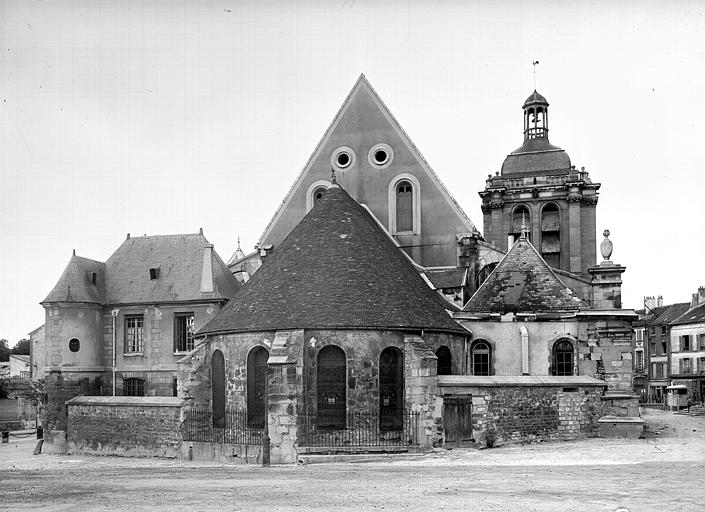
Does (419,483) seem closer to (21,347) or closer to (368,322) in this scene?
(368,322)

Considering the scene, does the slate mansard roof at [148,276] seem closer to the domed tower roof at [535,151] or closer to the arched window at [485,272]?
the arched window at [485,272]

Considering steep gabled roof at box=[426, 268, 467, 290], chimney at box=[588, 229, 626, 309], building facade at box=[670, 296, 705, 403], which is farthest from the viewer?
building facade at box=[670, 296, 705, 403]

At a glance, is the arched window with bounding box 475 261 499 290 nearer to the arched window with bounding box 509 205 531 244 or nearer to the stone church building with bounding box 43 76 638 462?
the stone church building with bounding box 43 76 638 462

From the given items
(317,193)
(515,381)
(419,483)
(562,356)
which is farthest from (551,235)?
(419,483)

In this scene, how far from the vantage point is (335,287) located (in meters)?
29.8

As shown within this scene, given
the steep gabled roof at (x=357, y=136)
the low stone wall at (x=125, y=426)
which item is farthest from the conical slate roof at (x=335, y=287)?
the steep gabled roof at (x=357, y=136)

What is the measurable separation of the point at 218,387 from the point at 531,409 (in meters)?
10.4

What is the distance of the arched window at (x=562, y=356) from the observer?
33.9 metres

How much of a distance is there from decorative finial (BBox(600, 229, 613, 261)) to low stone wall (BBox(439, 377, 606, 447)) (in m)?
8.18

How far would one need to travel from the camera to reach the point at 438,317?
102ft

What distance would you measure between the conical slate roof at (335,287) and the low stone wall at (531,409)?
290 cm

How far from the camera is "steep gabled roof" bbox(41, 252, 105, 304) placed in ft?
134

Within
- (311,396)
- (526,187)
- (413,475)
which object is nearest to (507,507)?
(413,475)

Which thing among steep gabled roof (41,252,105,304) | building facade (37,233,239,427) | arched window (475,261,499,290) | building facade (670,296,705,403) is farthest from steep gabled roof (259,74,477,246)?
building facade (670,296,705,403)
